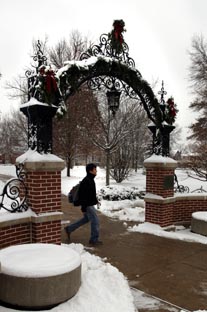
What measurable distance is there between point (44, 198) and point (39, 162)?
64cm

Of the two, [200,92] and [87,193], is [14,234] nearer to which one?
[87,193]

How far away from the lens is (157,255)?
6.38 meters

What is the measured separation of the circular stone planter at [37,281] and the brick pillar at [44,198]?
1.44 metres

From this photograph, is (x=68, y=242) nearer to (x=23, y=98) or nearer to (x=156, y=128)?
(x=156, y=128)

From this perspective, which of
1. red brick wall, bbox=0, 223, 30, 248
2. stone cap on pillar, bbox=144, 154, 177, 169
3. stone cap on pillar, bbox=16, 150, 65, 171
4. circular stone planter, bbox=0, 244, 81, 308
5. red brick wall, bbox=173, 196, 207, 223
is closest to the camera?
circular stone planter, bbox=0, 244, 81, 308

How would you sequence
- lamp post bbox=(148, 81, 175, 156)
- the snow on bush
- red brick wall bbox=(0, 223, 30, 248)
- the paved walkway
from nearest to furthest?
the paved walkway < red brick wall bbox=(0, 223, 30, 248) < lamp post bbox=(148, 81, 175, 156) < the snow on bush

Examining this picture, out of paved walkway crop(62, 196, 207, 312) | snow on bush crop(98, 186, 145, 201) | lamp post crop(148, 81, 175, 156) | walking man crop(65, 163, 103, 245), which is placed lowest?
paved walkway crop(62, 196, 207, 312)

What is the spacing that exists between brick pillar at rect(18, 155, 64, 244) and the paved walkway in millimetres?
1188

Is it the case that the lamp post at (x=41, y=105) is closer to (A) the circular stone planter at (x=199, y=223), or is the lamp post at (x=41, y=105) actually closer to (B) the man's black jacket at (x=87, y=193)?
(B) the man's black jacket at (x=87, y=193)

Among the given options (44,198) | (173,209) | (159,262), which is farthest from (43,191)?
(173,209)

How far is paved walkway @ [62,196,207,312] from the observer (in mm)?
4676

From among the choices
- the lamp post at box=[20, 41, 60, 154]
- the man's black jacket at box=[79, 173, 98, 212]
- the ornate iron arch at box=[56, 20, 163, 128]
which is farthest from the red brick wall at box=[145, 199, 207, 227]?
the lamp post at box=[20, 41, 60, 154]

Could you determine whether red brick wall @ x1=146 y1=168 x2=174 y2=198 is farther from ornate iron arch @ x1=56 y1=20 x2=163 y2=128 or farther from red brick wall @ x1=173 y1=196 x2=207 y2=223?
ornate iron arch @ x1=56 y1=20 x2=163 y2=128

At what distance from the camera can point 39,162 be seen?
560cm
